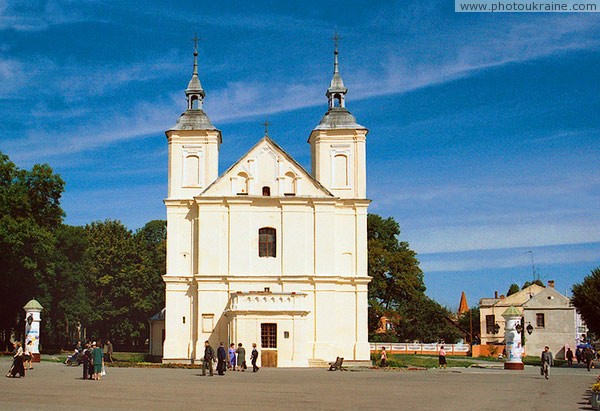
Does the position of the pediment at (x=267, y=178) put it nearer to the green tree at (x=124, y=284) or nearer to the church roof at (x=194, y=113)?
the church roof at (x=194, y=113)

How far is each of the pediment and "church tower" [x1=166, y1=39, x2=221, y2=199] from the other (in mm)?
1574

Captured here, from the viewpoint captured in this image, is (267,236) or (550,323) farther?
(550,323)

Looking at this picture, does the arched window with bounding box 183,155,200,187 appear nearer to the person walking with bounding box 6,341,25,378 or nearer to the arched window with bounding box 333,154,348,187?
the arched window with bounding box 333,154,348,187

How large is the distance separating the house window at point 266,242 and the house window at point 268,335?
214 inches

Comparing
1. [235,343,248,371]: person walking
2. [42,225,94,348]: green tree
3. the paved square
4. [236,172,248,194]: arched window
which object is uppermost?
[236,172,248,194]: arched window

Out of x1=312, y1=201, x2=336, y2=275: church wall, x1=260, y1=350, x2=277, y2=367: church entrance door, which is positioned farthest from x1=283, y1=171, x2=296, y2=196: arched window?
x1=260, y1=350, x2=277, y2=367: church entrance door

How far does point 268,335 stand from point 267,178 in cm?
1046

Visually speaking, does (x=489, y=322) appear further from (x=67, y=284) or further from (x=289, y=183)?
(x=67, y=284)

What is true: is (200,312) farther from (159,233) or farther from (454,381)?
(159,233)

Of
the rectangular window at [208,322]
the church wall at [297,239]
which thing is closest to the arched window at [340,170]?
the church wall at [297,239]

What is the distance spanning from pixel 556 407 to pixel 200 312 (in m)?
30.6

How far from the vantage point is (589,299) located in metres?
54.7

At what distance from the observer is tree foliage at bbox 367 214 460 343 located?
71.9 metres

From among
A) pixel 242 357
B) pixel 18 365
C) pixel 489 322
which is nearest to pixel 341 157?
pixel 242 357
